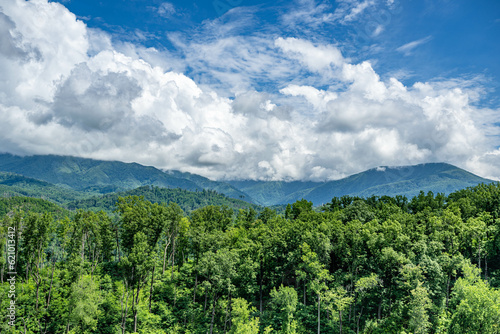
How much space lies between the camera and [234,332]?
49562mm

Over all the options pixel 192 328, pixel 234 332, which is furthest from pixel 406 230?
pixel 192 328

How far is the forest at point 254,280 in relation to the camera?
50.2 meters

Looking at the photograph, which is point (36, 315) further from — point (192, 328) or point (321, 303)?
point (321, 303)

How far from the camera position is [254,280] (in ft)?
218

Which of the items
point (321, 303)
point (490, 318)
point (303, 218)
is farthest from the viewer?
point (303, 218)

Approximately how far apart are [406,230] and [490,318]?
81.8 ft

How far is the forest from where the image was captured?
165 ft

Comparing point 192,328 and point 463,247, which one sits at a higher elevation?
point 463,247

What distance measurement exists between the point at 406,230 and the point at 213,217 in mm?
54979

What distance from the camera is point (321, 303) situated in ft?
192

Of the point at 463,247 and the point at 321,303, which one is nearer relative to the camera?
the point at 321,303

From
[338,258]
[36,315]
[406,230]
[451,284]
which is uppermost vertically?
[406,230]

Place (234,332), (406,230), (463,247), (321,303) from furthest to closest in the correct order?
(463,247)
(406,230)
(321,303)
(234,332)

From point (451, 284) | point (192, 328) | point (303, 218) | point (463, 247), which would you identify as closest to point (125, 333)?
point (192, 328)
